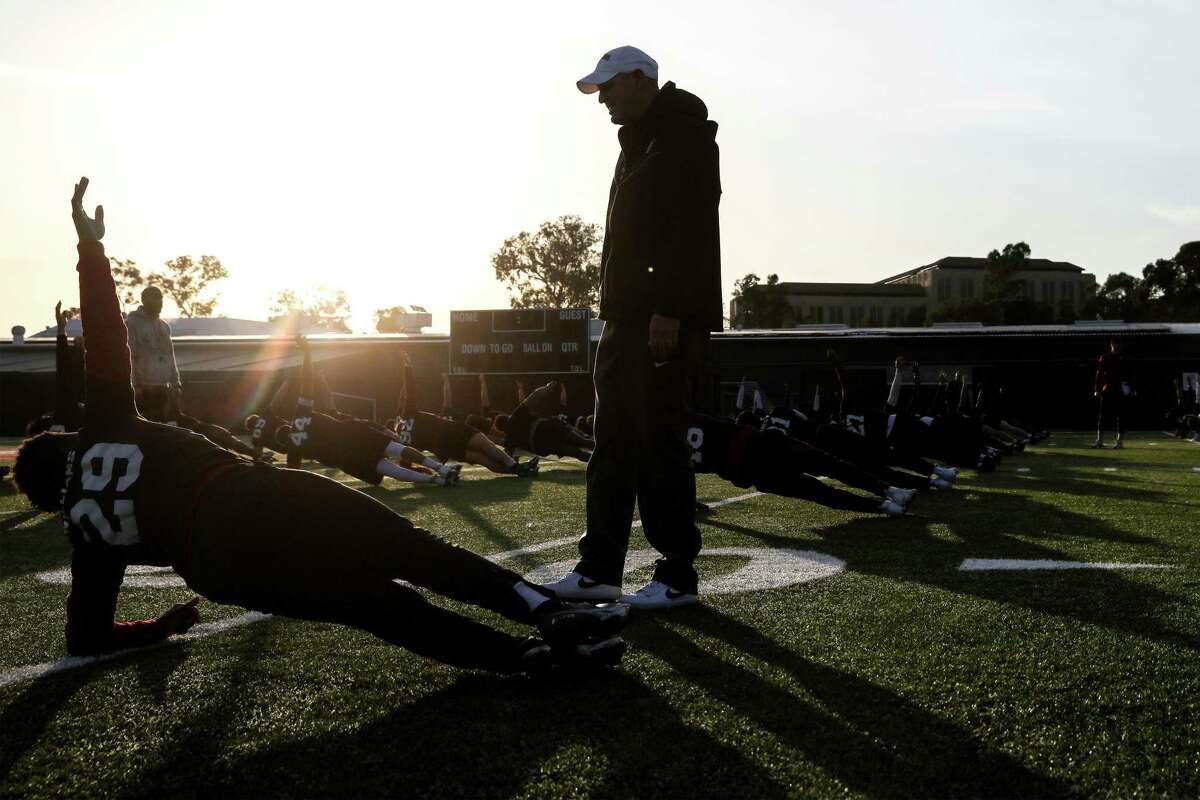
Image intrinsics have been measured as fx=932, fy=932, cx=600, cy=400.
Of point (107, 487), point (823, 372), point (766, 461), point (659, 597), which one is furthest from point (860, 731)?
point (823, 372)

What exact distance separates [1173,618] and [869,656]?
1.21 meters

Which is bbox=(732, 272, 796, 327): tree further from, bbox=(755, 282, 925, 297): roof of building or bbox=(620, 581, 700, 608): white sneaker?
bbox=(620, 581, 700, 608): white sneaker

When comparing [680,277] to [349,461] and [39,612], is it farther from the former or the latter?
[349,461]

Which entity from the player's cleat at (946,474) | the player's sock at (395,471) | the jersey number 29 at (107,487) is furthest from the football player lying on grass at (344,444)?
the jersey number 29 at (107,487)

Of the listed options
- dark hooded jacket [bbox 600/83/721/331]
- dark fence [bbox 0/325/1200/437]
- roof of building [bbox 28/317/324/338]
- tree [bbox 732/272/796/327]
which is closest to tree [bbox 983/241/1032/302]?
tree [bbox 732/272/796/327]

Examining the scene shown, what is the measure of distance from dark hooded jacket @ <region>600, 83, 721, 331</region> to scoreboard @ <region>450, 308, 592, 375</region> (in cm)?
2468

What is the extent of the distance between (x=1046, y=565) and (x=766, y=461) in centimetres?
186

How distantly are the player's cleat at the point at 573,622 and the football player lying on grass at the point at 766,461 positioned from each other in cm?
325

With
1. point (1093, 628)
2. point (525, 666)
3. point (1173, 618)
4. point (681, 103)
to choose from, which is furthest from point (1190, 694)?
point (681, 103)

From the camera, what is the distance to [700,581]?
13.9 feet

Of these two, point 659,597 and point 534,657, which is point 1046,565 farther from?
point 534,657

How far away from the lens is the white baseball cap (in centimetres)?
354

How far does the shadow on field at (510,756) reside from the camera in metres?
1.95

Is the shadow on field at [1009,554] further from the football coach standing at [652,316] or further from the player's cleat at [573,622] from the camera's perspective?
the player's cleat at [573,622]
